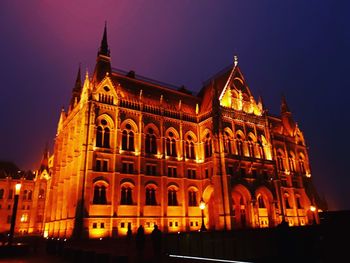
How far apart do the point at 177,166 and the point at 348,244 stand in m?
37.6

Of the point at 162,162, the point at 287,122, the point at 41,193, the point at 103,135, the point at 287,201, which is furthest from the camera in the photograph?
the point at 41,193

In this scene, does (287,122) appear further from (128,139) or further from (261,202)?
(128,139)

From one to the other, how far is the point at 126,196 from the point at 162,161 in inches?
297

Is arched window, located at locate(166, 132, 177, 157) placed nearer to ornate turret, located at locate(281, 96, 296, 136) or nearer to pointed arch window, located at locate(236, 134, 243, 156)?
pointed arch window, located at locate(236, 134, 243, 156)

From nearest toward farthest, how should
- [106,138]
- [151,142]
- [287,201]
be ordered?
[106,138] → [151,142] → [287,201]

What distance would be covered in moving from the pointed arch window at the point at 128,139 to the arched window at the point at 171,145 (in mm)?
6061

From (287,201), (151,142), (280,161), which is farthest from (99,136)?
(287,201)

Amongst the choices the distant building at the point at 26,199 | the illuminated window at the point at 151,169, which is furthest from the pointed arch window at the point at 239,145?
the distant building at the point at 26,199

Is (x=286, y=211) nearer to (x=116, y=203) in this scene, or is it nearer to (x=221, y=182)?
(x=221, y=182)

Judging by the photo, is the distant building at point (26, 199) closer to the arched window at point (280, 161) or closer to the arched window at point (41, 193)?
the arched window at point (41, 193)

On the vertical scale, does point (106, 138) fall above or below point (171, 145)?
below

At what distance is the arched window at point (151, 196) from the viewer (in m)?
39.3

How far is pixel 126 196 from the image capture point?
37438mm

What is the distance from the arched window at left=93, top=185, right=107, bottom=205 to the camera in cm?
3506
